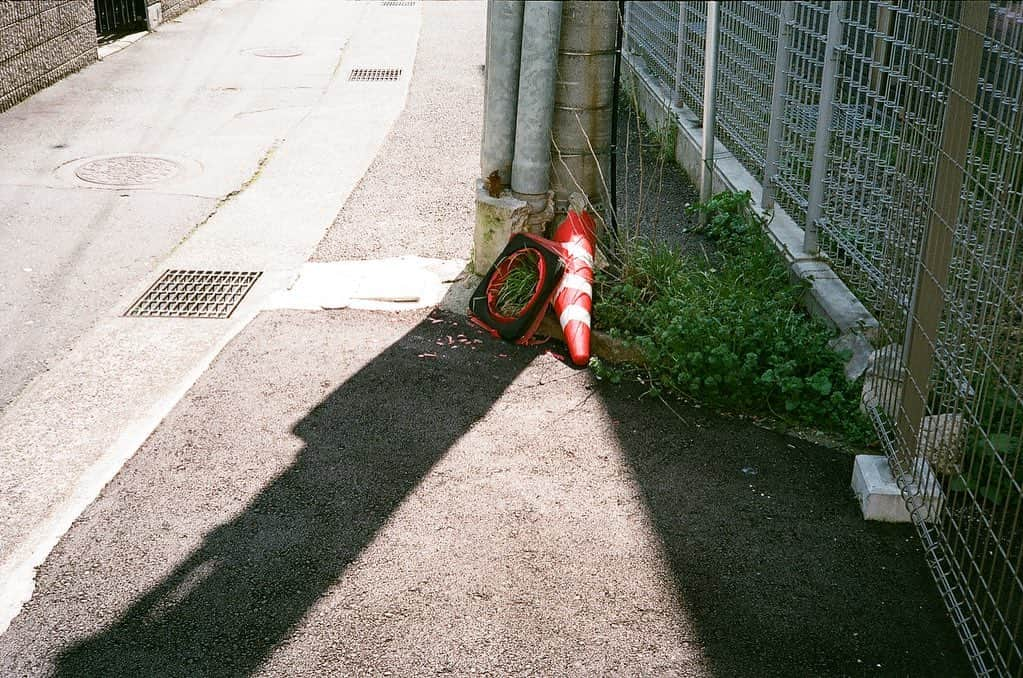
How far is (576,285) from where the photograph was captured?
570 centimetres

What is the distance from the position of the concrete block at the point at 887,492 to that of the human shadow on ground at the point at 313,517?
1758 mm

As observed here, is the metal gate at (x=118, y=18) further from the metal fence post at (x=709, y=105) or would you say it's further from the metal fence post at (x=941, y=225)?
the metal fence post at (x=941, y=225)

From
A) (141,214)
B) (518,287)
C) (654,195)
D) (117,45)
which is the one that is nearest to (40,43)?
(117,45)

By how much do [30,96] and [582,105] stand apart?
7.57m

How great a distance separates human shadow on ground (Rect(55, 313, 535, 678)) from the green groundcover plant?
0.64 m

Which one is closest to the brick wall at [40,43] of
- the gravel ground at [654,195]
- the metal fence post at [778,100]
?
the gravel ground at [654,195]

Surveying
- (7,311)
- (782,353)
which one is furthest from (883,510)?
(7,311)

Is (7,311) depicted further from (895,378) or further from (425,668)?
(895,378)

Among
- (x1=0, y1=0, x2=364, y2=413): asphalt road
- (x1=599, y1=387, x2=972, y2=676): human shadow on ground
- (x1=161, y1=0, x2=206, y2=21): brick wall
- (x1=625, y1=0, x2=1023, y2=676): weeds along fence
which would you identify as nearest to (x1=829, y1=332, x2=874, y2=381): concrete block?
(x1=625, y1=0, x2=1023, y2=676): weeds along fence

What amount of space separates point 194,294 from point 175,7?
36.5 ft

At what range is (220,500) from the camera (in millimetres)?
4430

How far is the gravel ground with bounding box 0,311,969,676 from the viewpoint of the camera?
3.56 meters

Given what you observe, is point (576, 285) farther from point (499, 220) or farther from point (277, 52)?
point (277, 52)

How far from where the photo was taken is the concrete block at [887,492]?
4.14 m
